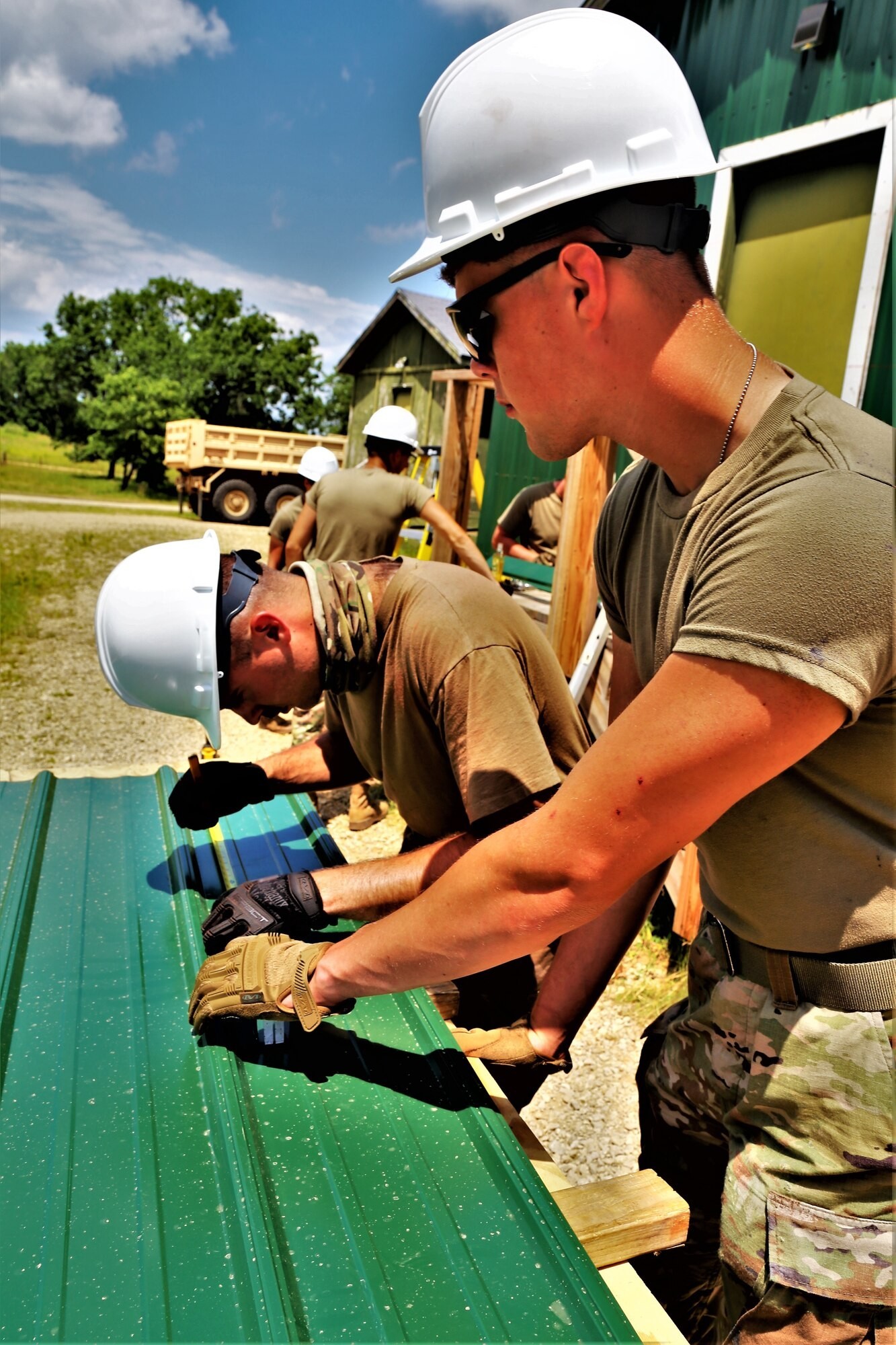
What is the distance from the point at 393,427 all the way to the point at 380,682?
4.18 m

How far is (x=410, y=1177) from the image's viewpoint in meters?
1.39

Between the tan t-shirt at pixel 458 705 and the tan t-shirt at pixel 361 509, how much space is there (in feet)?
10.9

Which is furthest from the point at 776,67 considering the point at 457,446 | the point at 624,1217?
the point at 624,1217

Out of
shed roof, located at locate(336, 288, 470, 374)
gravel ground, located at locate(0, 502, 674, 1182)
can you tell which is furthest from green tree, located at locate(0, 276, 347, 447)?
gravel ground, located at locate(0, 502, 674, 1182)

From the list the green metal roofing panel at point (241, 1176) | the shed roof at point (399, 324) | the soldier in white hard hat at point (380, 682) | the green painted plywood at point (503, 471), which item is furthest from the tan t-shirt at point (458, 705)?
the shed roof at point (399, 324)

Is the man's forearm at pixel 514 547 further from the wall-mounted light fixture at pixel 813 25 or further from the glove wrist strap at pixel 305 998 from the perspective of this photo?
the glove wrist strap at pixel 305 998

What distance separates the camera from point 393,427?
19.6 ft

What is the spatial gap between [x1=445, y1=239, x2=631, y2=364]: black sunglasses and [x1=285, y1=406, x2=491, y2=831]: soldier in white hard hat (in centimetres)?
407

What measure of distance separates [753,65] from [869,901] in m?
5.63

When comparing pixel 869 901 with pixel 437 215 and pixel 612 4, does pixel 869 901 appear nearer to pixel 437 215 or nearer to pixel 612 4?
pixel 437 215

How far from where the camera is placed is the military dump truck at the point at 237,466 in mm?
→ 19734

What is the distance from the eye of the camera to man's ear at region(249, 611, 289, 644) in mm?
2084

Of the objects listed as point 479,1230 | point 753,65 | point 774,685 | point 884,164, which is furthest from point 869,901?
point 753,65

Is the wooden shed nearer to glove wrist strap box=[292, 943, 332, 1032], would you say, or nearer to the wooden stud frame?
the wooden stud frame
